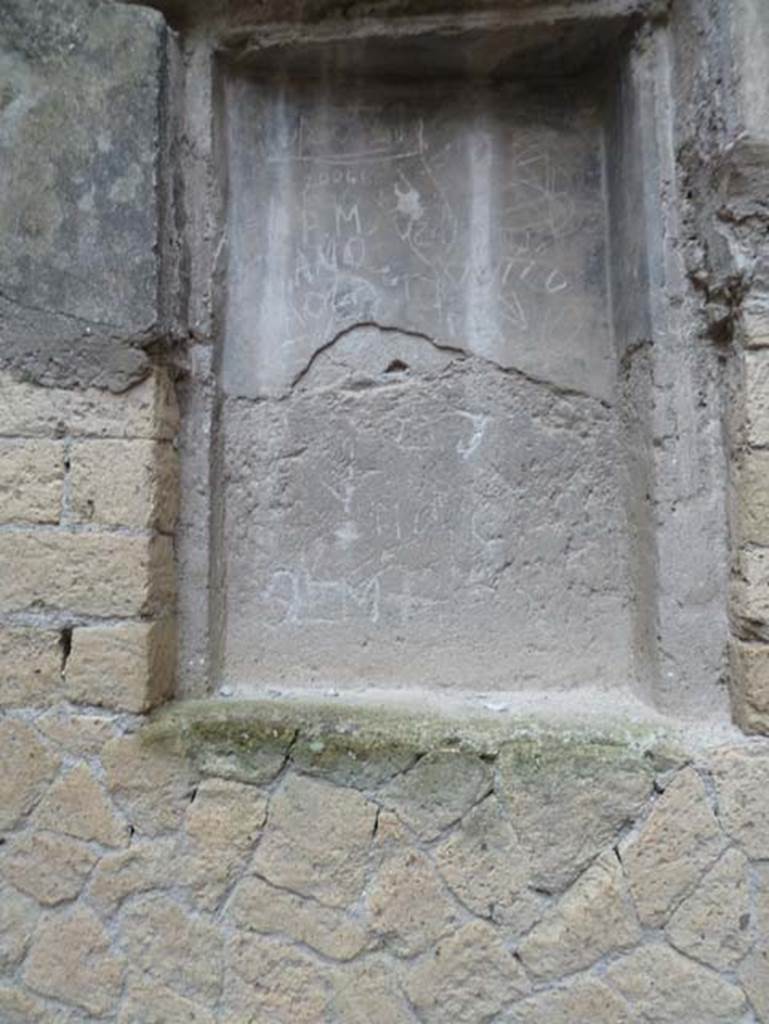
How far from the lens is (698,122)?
2.10 metres

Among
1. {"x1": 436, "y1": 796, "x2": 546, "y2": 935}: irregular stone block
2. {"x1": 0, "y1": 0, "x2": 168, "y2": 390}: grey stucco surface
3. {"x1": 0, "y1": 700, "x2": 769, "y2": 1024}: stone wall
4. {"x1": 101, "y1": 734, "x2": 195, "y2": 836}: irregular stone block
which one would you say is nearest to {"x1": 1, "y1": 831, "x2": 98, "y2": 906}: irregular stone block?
{"x1": 0, "y1": 700, "x2": 769, "y2": 1024}: stone wall

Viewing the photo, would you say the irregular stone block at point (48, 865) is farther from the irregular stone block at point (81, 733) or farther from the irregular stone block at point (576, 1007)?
the irregular stone block at point (576, 1007)

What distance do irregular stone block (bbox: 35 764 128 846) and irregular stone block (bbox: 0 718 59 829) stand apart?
0.04 meters

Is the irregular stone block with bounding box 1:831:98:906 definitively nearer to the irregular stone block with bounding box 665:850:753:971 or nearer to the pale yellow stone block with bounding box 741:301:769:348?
the irregular stone block with bounding box 665:850:753:971

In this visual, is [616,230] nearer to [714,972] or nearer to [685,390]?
[685,390]

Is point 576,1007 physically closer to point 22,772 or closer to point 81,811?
point 81,811

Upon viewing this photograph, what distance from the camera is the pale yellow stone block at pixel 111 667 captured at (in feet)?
6.88

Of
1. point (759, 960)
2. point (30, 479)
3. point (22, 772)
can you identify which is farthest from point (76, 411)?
point (759, 960)

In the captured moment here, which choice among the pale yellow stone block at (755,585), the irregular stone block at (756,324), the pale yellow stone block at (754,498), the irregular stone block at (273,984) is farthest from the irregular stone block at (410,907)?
the irregular stone block at (756,324)

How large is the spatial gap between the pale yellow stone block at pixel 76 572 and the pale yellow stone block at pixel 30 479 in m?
0.06

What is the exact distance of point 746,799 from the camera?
1.92 metres

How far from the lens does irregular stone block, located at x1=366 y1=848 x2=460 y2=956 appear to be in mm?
1989

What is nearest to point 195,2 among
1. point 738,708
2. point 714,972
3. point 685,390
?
point 685,390

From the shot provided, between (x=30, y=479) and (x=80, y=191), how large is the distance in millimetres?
829
